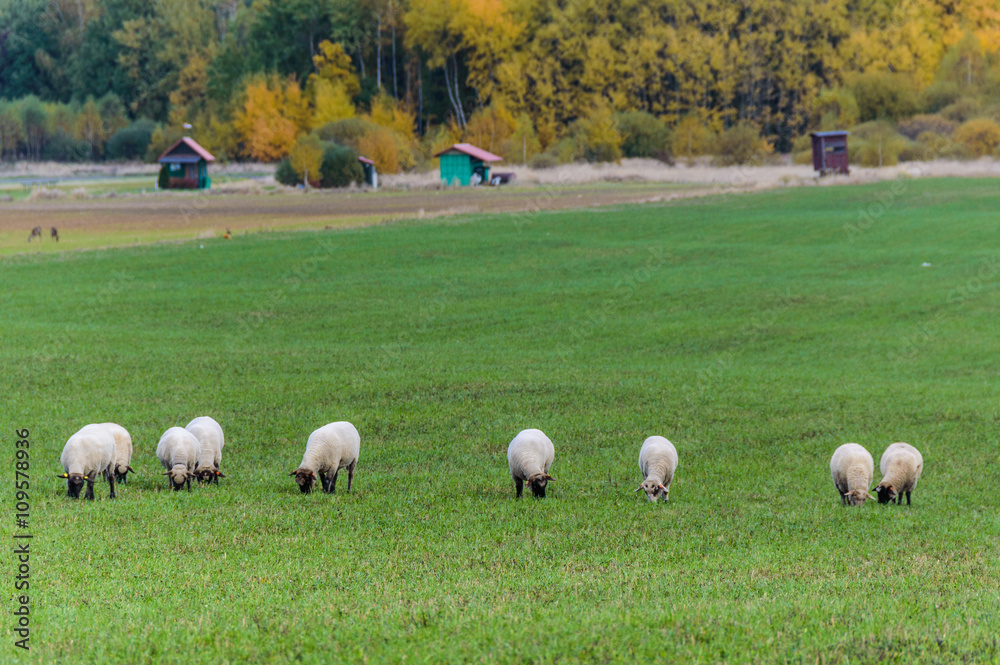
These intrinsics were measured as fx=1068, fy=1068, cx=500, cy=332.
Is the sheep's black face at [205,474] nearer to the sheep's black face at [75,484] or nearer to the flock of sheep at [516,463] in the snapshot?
the flock of sheep at [516,463]

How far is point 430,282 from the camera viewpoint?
42438mm

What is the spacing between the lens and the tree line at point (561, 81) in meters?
127

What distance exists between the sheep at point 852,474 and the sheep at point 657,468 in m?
2.22

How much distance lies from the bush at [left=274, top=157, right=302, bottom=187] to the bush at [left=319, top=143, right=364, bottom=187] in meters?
2.63

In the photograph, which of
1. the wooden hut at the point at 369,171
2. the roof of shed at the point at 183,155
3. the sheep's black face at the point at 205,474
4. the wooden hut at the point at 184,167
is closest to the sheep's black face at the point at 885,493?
the sheep's black face at the point at 205,474

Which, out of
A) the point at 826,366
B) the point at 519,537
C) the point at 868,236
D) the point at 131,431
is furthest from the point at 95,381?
the point at 868,236

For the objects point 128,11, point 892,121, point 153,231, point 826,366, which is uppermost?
point 128,11

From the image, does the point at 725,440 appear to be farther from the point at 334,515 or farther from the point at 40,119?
the point at 40,119

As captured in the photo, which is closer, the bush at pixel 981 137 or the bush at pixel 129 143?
the bush at pixel 981 137

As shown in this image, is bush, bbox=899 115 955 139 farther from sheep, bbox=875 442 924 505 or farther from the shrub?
sheep, bbox=875 442 924 505

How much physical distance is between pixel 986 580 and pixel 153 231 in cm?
5865

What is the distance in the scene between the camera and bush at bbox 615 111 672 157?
423ft

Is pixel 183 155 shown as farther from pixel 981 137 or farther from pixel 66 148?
pixel 981 137

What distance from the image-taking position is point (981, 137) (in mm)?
103625
